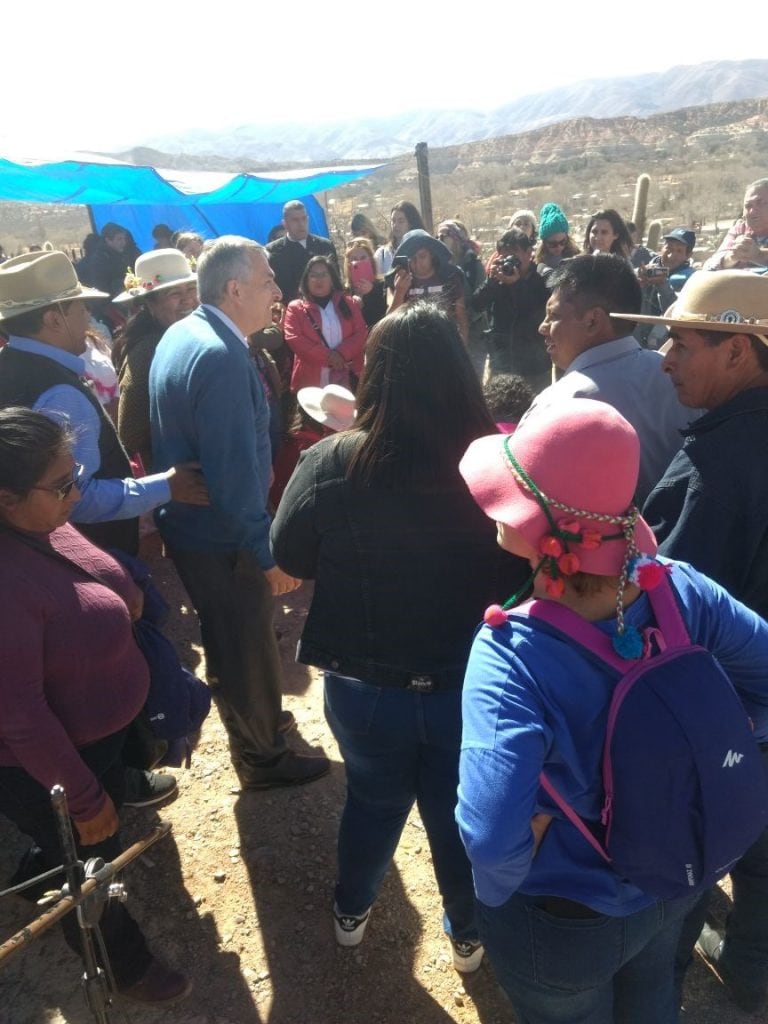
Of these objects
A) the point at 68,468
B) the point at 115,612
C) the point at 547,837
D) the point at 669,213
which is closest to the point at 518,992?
the point at 547,837

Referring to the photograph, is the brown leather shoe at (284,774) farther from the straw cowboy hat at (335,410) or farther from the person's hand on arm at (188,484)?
the straw cowboy hat at (335,410)

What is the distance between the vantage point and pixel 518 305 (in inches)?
224

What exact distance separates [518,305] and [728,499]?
14.3 feet

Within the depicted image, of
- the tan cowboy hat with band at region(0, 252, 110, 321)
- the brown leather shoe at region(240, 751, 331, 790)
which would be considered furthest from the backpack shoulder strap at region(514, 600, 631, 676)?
the tan cowboy hat with band at region(0, 252, 110, 321)

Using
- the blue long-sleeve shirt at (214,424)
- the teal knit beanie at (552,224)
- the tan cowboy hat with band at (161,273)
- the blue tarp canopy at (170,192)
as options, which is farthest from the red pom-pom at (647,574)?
the blue tarp canopy at (170,192)

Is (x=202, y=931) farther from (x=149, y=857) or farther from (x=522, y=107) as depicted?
(x=522, y=107)

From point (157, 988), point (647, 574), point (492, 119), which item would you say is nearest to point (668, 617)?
point (647, 574)

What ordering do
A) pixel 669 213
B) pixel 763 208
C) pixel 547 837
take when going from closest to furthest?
pixel 547 837, pixel 763 208, pixel 669 213

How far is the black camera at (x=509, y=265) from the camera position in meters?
5.58

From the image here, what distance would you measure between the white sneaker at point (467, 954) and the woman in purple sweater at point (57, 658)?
0.98m

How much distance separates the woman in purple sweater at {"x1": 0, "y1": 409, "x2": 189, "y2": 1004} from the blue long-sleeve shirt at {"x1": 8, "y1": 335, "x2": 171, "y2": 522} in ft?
1.40

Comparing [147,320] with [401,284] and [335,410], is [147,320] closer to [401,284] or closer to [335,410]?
[335,410]

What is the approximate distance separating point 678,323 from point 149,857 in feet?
8.39

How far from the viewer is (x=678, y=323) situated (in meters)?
1.92
